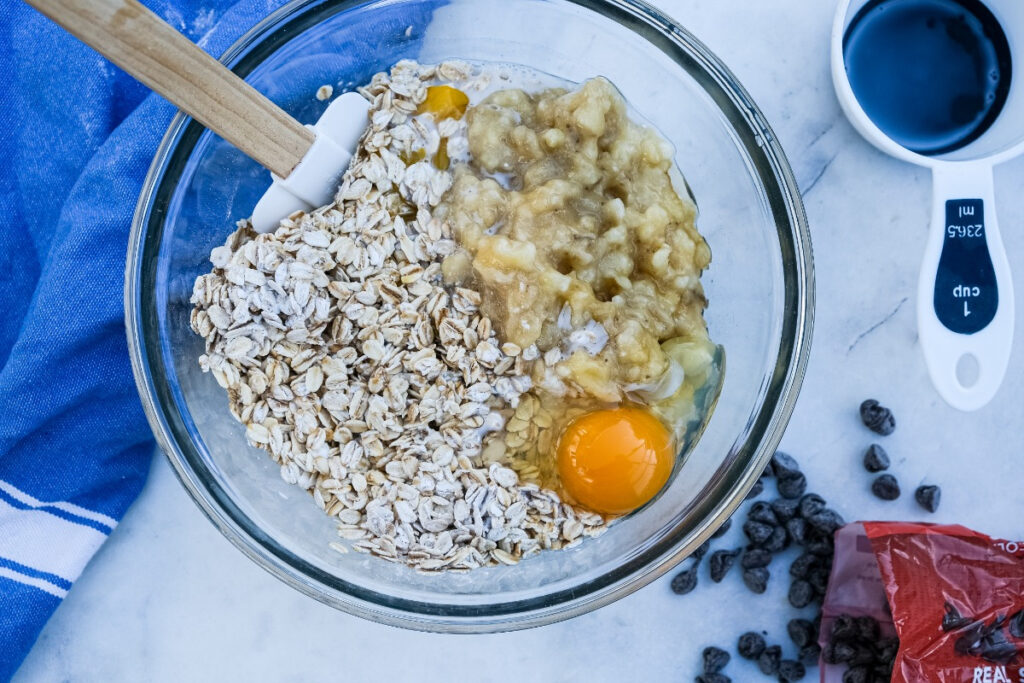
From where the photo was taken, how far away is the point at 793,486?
1.72 metres

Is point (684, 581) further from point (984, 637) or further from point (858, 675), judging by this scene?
point (984, 637)

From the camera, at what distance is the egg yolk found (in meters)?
1.37

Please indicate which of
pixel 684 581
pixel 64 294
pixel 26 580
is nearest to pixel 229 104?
pixel 64 294

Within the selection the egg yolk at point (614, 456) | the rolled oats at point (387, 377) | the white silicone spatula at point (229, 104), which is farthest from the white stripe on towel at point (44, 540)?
the egg yolk at point (614, 456)

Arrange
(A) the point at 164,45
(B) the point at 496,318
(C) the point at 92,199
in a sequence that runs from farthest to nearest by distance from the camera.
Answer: (C) the point at 92,199 → (B) the point at 496,318 → (A) the point at 164,45

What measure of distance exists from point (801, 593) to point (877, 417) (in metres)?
0.37

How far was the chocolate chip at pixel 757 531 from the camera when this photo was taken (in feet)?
5.67

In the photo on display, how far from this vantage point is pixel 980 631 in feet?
5.35

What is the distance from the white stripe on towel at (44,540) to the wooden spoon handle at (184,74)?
2.78ft

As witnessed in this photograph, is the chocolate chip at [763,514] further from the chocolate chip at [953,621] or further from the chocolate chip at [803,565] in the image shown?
the chocolate chip at [953,621]

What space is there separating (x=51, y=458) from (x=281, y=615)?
0.52 metres

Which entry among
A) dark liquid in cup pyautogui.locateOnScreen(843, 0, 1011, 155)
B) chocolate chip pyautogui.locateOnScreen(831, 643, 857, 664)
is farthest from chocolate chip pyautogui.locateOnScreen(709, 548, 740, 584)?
dark liquid in cup pyautogui.locateOnScreen(843, 0, 1011, 155)

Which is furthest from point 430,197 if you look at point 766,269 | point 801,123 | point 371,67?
point 801,123

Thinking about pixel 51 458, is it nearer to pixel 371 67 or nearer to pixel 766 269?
pixel 371 67
